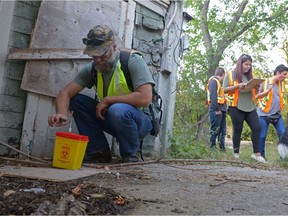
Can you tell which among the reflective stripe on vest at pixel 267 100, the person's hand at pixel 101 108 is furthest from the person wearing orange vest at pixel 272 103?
the person's hand at pixel 101 108

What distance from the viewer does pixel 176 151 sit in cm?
490

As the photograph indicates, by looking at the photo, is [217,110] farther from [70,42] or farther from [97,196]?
[97,196]

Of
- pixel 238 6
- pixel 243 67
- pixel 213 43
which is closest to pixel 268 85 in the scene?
pixel 243 67

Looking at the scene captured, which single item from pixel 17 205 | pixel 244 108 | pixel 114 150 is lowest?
pixel 17 205

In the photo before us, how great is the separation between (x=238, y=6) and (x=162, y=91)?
12.9 metres

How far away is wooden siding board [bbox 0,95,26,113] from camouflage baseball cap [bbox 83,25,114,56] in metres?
0.85

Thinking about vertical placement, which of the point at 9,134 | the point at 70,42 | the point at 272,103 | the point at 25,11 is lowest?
the point at 9,134

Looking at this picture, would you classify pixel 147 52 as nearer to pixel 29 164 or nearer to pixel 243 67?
pixel 243 67

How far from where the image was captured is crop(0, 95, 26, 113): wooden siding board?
3547mm

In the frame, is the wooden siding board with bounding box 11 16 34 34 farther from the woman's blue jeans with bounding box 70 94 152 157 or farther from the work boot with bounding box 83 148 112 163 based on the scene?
the work boot with bounding box 83 148 112 163

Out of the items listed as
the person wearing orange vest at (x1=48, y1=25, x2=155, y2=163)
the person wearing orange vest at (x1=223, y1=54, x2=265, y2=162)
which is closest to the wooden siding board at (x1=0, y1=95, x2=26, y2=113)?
the person wearing orange vest at (x1=48, y1=25, x2=155, y2=163)

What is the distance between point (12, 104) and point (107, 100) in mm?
917

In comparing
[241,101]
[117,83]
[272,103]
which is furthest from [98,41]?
[272,103]

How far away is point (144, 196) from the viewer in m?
2.05
